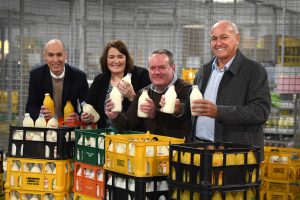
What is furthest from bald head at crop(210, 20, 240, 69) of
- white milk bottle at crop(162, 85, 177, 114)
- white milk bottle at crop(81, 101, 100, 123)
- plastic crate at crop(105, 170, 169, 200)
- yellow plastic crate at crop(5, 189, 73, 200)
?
yellow plastic crate at crop(5, 189, 73, 200)

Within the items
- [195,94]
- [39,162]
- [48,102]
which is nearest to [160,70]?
[195,94]

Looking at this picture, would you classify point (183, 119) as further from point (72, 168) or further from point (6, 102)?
point (6, 102)

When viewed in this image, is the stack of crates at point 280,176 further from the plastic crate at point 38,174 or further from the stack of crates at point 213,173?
the plastic crate at point 38,174

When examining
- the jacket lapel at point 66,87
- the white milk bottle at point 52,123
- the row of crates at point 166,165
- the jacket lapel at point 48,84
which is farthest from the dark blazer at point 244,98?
the jacket lapel at point 48,84

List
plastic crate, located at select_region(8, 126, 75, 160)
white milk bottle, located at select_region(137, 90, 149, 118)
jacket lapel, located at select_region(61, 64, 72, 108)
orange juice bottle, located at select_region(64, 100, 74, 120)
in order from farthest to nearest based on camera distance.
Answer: jacket lapel, located at select_region(61, 64, 72, 108) < orange juice bottle, located at select_region(64, 100, 74, 120) < plastic crate, located at select_region(8, 126, 75, 160) < white milk bottle, located at select_region(137, 90, 149, 118)

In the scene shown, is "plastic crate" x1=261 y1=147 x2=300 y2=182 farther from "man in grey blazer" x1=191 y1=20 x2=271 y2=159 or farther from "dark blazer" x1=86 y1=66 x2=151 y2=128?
"dark blazer" x1=86 y1=66 x2=151 y2=128

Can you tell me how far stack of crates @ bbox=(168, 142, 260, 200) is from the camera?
357 cm

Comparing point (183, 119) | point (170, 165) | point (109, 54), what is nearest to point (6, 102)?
point (109, 54)

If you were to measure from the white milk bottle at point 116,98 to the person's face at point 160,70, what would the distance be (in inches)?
15.7

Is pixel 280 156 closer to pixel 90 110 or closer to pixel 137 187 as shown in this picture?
pixel 90 110

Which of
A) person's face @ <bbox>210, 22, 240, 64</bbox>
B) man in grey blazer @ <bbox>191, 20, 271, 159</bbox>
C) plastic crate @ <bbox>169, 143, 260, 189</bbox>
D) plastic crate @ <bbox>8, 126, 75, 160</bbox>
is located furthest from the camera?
plastic crate @ <bbox>8, 126, 75, 160</bbox>

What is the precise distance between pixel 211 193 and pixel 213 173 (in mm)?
117

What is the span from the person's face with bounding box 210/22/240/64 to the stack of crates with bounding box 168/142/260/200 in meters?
0.84

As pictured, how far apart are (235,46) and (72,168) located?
5.92 feet
